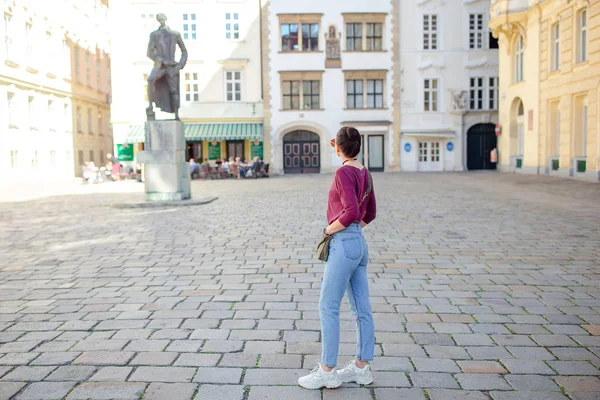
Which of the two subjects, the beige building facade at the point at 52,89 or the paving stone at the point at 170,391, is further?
the beige building facade at the point at 52,89

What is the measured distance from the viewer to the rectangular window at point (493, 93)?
39344 mm

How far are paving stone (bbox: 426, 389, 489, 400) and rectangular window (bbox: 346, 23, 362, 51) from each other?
3753 centimetres

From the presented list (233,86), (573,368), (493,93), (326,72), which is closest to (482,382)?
(573,368)

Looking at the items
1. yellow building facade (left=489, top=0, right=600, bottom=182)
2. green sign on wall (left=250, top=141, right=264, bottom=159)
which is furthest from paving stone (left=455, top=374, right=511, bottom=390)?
green sign on wall (left=250, top=141, right=264, bottom=159)

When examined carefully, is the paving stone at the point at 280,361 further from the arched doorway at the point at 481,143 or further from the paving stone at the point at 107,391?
the arched doorway at the point at 481,143

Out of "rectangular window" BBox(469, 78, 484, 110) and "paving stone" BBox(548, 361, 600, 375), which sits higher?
"rectangular window" BBox(469, 78, 484, 110)

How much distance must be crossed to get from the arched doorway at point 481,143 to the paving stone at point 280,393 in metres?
37.7

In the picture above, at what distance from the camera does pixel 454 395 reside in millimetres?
3711

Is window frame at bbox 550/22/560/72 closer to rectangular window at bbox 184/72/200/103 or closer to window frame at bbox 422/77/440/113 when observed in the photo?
window frame at bbox 422/77/440/113

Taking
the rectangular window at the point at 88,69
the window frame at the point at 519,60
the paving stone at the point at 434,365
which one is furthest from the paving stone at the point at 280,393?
the rectangular window at the point at 88,69

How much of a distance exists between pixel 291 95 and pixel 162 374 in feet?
119

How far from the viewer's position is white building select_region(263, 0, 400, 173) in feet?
129

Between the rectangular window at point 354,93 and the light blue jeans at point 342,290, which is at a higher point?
the rectangular window at point 354,93

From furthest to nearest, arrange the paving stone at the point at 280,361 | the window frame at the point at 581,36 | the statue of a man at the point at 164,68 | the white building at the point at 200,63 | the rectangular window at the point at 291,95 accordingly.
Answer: the rectangular window at the point at 291,95, the white building at the point at 200,63, the window frame at the point at 581,36, the statue of a man at the point at 164,68, the paving stone at the point at 280,361
